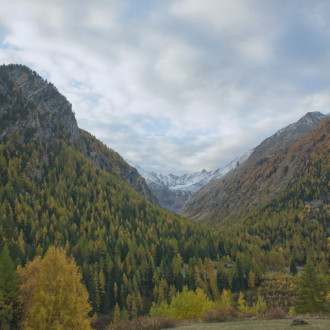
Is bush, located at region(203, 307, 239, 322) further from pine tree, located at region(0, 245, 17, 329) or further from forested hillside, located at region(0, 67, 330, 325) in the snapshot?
forested hillside, located at region(0, 67, 330, 325)

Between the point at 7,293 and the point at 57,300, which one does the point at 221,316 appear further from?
the point at 7,293

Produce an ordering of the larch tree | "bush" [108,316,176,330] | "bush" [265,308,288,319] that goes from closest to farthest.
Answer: "bush" [108,316,176,330] < "bush" [265,308,288,319] < the larch tree

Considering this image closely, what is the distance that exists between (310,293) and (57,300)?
56.2 metres

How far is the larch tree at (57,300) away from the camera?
33.7 metres

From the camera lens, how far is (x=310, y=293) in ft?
200

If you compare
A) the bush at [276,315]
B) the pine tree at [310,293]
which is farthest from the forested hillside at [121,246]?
the bush at [276,315]

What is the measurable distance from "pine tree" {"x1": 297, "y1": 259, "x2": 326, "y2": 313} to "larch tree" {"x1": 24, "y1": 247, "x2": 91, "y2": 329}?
5095 centimetres

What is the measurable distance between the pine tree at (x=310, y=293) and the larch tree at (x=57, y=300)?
50.9m

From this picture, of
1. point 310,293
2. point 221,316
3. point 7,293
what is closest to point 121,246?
point 310,293

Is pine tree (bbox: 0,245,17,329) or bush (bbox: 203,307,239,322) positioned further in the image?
pine tree (bbox: 0,245,17,329)

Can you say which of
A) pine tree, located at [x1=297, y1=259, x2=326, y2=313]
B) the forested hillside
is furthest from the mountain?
pine tree, located at [x1=297, y1=259, x2=326, y2=313]

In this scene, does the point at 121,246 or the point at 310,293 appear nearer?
the point at 310,293

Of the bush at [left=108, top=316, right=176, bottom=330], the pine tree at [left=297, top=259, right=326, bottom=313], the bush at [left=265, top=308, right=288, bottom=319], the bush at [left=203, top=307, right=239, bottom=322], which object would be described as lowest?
the pine tree at [left=297, top=259, right=326, bottom=313]

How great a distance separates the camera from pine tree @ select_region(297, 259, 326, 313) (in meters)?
59.7
